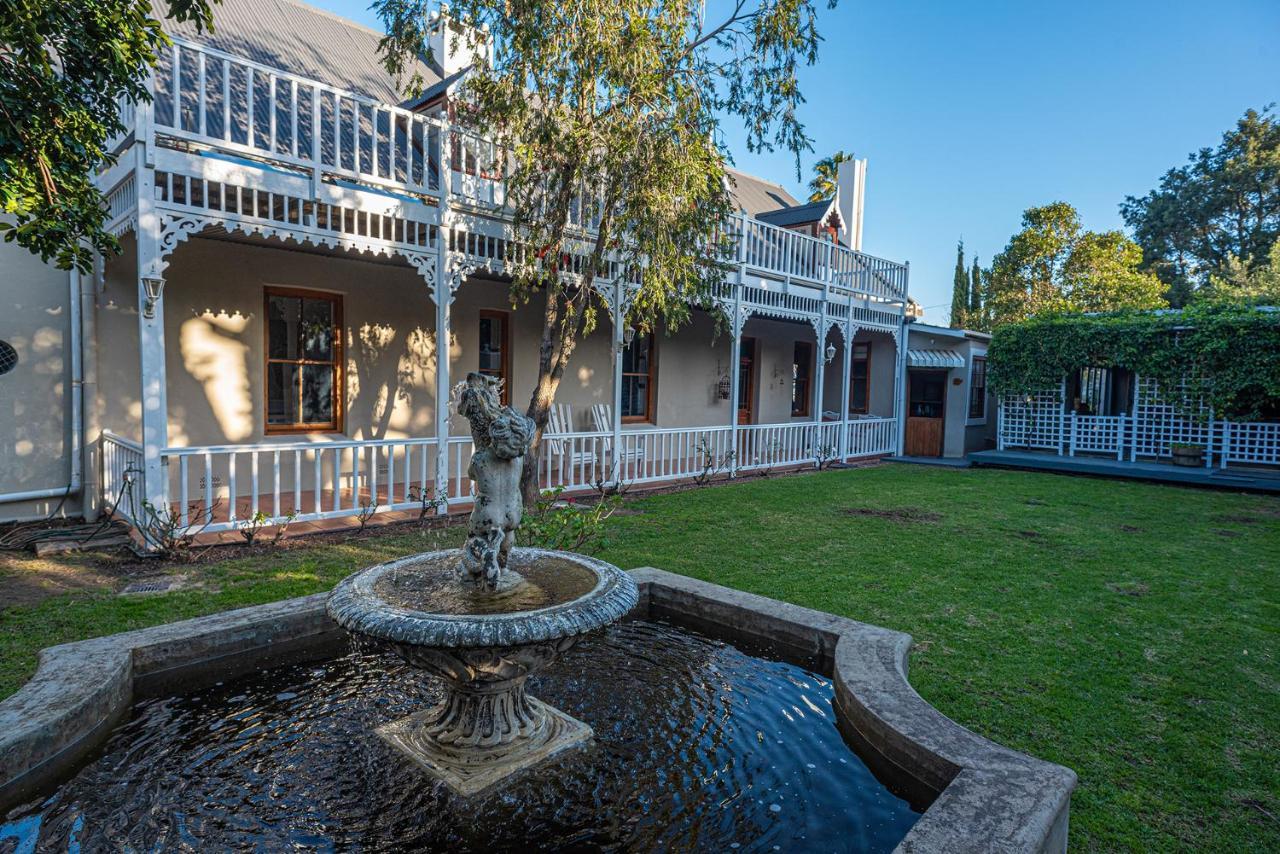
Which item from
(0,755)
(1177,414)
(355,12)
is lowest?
(0,755)

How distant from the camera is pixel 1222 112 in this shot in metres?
27.7

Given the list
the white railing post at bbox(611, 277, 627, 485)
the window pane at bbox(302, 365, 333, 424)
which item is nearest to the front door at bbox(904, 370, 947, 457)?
the white railing post at bbox(611, 277, 627, 485)

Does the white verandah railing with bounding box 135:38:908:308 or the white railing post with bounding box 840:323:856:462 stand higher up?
the white verandah railing with bounding box 135:38:908:308

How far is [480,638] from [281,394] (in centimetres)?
714

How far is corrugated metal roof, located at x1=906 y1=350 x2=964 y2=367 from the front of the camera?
15.6 meters

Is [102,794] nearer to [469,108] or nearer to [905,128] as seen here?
[469,108]

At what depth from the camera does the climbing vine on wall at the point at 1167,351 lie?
12906 millimetres

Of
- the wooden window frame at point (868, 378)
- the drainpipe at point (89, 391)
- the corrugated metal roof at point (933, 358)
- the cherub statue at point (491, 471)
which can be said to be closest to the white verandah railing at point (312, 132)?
the drainpipe at point (89, 391)

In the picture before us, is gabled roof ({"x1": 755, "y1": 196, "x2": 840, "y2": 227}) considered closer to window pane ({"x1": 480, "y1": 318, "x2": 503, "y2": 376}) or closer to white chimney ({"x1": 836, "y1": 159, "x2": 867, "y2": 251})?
white chimney ({"x1": 836, "y1": 159, "x2": 867, "y2": 251})

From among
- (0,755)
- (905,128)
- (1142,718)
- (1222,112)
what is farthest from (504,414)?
(1222,112)

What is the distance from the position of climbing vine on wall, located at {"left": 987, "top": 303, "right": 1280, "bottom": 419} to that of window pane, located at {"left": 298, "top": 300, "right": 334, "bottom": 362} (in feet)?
48.5

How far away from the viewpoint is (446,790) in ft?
8.93

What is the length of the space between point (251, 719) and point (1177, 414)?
676 inches

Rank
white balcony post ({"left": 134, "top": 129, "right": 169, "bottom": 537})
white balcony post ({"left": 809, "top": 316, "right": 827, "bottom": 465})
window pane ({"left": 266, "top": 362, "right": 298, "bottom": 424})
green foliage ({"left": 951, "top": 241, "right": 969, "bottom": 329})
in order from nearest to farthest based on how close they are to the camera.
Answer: white balcony post ({"left": 134, "top": 129, "right": 169, "bottom": 537}) < window pane ({"left": 266, "top": 362, "right": 298, "bottom": 424}) < white balcony post ({"left": 809, "top": 316, "right": 827, "bottom": 465}) < green foliage ({"left": 951, "top": 241, "right": 969, "bottom": 329})
